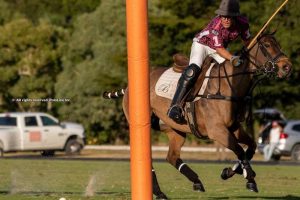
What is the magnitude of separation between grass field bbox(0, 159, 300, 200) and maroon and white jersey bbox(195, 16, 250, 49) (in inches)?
95.4

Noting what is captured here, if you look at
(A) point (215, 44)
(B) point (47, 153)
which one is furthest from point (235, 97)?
(B) point (47, 153)

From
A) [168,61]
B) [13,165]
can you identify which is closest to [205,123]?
[13,165]

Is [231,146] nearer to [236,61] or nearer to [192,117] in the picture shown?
A: [192,117]

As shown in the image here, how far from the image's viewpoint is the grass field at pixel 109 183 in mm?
16641

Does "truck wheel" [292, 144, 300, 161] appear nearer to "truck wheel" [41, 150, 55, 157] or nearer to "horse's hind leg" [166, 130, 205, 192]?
"truck wheel" [41, 150, 55, 157]

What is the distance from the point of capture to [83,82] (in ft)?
184

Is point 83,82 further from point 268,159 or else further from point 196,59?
point 196,59

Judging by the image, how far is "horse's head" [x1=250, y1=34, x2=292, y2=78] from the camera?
14.8m

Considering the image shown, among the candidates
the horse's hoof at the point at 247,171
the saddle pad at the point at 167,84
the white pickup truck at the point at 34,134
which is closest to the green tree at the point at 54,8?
the white pickup truck at the point at 34,134

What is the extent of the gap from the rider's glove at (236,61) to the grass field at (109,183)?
2.16m

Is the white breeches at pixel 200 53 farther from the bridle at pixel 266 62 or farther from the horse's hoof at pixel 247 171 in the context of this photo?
the horse's hoof at pixel 247 171

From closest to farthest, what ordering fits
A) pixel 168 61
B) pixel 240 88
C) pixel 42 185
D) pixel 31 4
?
pixel 240 88
pixel 42 185
pixel 168 61
pixel 31 4

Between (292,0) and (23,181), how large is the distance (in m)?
26.9

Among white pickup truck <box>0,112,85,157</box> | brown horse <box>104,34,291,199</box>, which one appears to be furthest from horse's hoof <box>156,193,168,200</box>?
white pickup truck <box>0,112,85,157</box>
